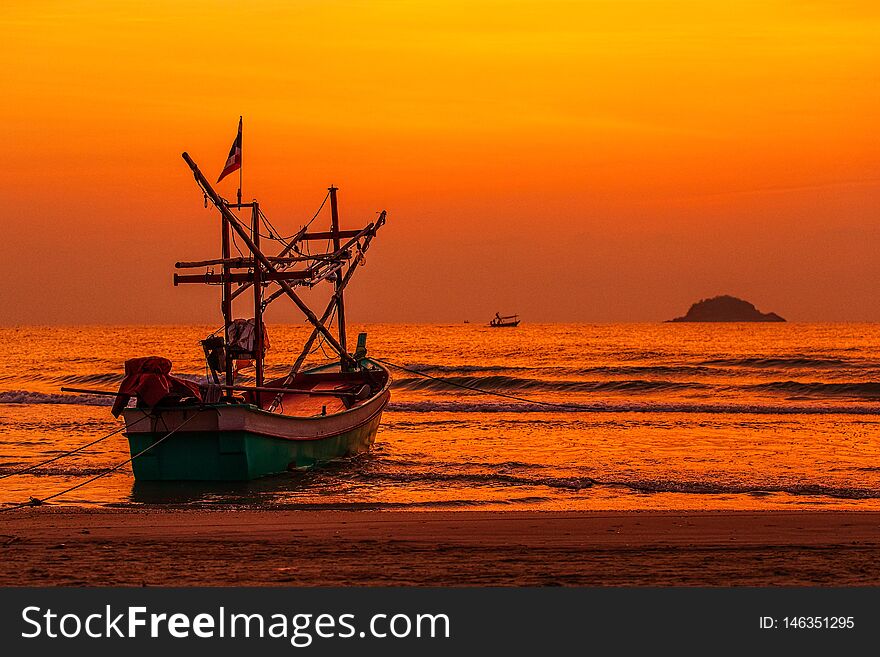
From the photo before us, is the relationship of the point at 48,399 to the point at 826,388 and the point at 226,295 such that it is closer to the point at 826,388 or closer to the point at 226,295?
the point at 226,295

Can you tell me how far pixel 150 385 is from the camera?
59.5ft

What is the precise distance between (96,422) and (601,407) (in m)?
18.3

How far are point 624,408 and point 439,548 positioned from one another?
30280 mm

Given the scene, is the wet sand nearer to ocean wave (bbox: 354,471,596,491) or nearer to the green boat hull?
the green boat hull

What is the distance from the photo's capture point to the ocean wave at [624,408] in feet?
125

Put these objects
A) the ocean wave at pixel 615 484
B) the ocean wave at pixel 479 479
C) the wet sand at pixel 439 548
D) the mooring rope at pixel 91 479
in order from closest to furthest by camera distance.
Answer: the wet sand at pixel 439 548 → the mooring rope at pixel 91 479 → the ocean wave at pixel 615 484 → the ocean wave at pixel 479 479

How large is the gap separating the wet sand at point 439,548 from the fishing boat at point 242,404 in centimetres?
377

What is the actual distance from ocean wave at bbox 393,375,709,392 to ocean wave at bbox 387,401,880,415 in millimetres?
10648

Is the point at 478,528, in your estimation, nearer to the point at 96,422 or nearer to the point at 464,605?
the point at 464,605

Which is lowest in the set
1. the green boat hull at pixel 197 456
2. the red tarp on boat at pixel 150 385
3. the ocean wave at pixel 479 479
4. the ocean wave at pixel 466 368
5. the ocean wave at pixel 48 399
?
the ocean wave at pixel 466 368

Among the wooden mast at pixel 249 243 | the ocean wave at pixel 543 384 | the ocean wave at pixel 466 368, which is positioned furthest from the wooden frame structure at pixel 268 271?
the ocean wave at pixel 466 368

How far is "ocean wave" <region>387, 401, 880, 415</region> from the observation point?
125ft

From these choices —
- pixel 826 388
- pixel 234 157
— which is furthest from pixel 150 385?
pixel 826 388

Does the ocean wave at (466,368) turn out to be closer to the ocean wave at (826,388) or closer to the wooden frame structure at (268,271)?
the ocean wave at (826,388)
